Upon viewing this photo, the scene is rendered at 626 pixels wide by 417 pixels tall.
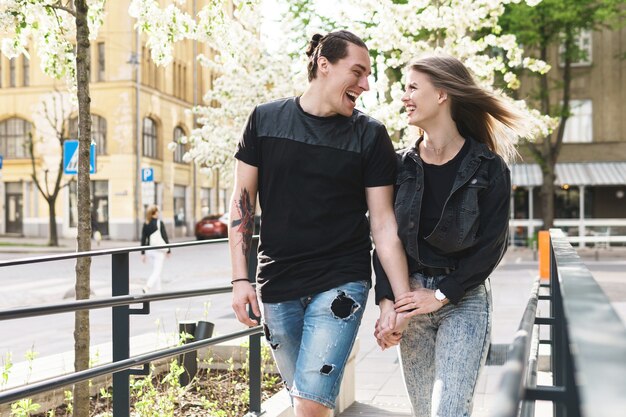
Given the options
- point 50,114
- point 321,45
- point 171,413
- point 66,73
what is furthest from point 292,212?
point 50,114

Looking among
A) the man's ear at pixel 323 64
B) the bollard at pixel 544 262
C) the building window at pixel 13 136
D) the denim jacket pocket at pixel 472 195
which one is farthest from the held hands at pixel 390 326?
the building window at pixel 13 136

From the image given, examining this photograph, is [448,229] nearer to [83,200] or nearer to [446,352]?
[446,352]

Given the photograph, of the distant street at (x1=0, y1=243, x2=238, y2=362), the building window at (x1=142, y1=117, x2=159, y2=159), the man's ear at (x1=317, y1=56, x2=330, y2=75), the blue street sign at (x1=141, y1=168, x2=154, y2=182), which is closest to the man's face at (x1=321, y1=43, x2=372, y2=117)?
the man's ear at (x1=317, y1=56, x2=330, y2=75)

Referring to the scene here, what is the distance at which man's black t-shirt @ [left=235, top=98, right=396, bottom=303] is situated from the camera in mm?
3236

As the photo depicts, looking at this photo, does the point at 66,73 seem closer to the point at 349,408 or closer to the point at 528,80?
the point at 349,408

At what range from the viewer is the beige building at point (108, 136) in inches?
1750

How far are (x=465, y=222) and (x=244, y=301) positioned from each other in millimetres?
910

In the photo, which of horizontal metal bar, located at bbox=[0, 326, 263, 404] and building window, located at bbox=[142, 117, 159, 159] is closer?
horizontal metal bar, located at bbox=[0, 326, 263, 404]

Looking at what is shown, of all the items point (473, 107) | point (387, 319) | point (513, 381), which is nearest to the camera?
point (513, 381)

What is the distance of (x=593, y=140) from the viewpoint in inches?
1420

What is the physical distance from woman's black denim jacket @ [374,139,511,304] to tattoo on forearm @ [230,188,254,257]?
0.62 meters

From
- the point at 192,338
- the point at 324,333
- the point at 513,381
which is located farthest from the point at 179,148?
the point at 513,381

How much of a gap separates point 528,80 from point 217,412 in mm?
33609

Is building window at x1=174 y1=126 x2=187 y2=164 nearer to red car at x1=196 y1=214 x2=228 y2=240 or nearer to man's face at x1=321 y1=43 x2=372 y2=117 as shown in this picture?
red car at x1=196 y1=214 x2=228 y2=240
